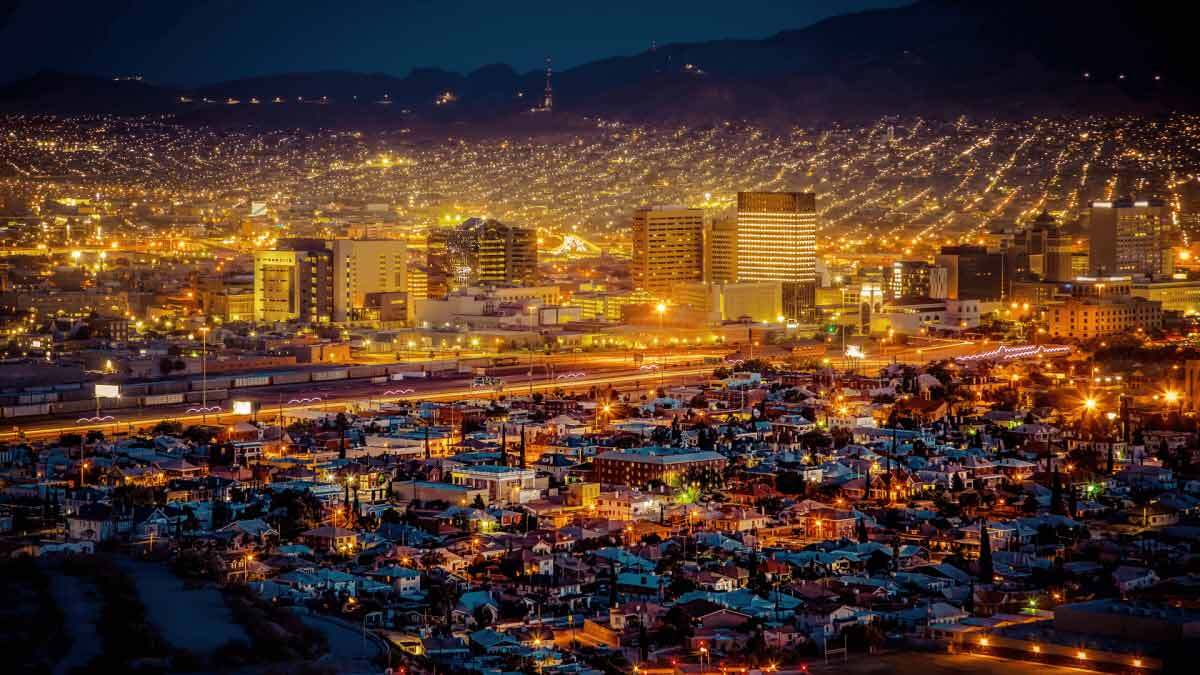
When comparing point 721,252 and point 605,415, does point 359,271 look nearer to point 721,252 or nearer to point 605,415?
point 721,252

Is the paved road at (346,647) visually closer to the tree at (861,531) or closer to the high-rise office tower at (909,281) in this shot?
the tree at (861,531)

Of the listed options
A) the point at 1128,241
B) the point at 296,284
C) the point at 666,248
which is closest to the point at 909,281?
the point at 666,248

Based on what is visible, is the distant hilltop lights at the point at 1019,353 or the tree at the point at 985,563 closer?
the tree at the point at 985,563

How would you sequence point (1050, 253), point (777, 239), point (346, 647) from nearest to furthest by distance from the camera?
point (346, 647)
point (777, 239)
point (1050, 253)

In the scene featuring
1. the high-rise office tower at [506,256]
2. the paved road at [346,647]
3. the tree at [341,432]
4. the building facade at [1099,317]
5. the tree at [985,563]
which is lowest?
the paved road at [346,647]

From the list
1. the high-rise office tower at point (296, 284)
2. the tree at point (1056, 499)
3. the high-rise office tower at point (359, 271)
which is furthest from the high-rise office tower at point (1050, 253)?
the tree at point (1056, 499)
